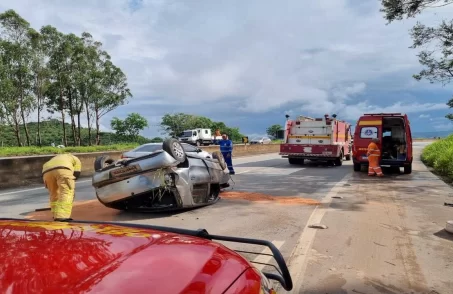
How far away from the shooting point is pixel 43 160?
1370 centimetres

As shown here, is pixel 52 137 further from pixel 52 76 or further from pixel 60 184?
pixel 60 184

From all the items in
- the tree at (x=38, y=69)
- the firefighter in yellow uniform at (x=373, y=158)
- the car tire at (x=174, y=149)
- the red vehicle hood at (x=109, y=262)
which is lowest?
the firefighter in yellow uniform at (x=373, y=158)

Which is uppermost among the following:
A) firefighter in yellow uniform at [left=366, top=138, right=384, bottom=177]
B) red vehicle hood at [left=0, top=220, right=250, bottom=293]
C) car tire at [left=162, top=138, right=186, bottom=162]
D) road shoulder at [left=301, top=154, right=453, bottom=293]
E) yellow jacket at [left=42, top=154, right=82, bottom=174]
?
car tire at [left=162, top=138, right=186, bottom=162]

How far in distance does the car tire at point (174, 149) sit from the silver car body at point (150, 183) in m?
0.08

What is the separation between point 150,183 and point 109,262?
522 cm

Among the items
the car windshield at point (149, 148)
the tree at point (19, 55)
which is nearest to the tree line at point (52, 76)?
the tree at point (19, 55)

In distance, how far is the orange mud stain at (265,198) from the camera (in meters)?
8.78

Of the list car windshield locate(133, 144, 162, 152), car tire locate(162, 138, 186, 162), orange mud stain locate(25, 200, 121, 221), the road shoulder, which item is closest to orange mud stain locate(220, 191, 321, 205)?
the road shoulder

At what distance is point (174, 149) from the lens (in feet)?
23.3

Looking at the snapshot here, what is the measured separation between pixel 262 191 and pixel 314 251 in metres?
5.66

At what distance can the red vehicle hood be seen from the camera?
1.44m

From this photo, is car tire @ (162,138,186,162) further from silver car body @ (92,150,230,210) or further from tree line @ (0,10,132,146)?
tree line @ (0,10,132,146)

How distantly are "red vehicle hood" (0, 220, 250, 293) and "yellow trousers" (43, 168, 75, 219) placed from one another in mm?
4427

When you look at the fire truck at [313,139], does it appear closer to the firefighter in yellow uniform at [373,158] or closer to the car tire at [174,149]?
the firefighter in yellow uniform at [373,158]
